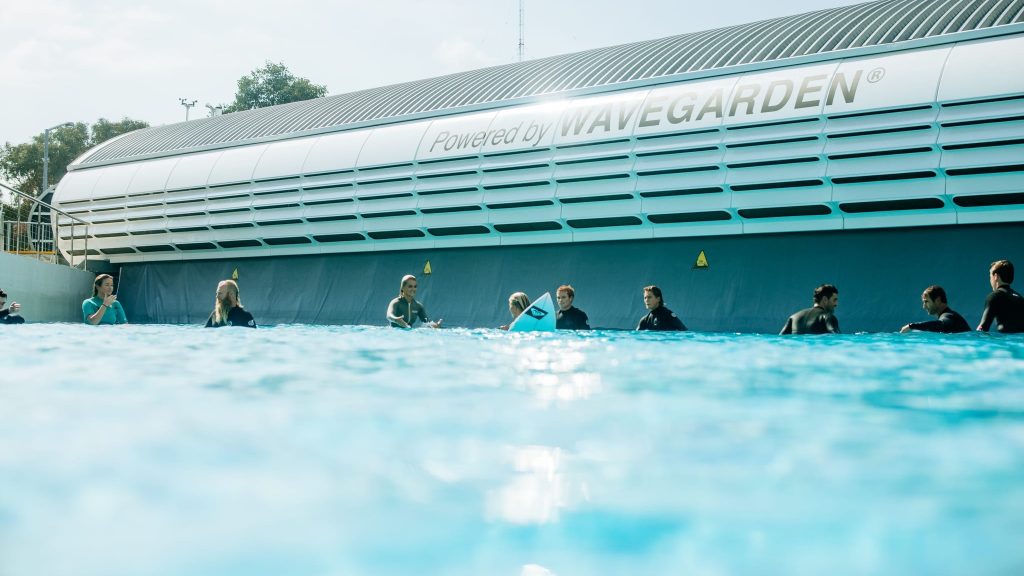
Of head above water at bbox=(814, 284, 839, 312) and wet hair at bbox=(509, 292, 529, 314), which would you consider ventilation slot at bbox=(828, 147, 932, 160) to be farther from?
wet hair at bbox=(509, 292, 529, 314)

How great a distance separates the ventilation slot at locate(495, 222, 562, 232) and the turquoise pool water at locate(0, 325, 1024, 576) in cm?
747

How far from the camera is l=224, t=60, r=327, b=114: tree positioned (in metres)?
44.8

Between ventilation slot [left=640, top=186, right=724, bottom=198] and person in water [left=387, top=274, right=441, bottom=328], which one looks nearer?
person in water [left=387, top=274, right=441, bottom=328]

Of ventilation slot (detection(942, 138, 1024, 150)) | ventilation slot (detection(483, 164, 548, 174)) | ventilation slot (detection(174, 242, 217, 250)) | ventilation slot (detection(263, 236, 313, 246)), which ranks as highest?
ventilation slot (detection(483, 164, 548, 174))

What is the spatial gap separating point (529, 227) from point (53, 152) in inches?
1701

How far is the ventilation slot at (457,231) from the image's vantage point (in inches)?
480

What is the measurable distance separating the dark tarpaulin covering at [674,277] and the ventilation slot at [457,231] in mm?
343

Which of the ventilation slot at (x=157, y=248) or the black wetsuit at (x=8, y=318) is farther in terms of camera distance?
the ventilation slot at (x=157, y=248)

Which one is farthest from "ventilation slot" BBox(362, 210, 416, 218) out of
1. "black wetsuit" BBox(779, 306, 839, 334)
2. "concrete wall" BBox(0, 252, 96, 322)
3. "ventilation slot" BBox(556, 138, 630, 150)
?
"black wetsuit" BBox(779, 306, 839, 334)

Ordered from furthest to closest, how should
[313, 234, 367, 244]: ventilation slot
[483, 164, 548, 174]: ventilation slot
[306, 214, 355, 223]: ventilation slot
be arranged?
[313, 234, 367, 244]: ventilation slot, [306, 214, 355, 223]: ventilation slot, [483, 164, 548, 174]: ventilation slot

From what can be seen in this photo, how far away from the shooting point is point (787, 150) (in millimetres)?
9562

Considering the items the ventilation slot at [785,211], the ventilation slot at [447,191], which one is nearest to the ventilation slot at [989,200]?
the ventilation slot at [785,211]

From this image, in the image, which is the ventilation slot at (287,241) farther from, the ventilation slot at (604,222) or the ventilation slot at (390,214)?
the ventilation slot at (604,222)

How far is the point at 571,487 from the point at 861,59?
897 centimetres
